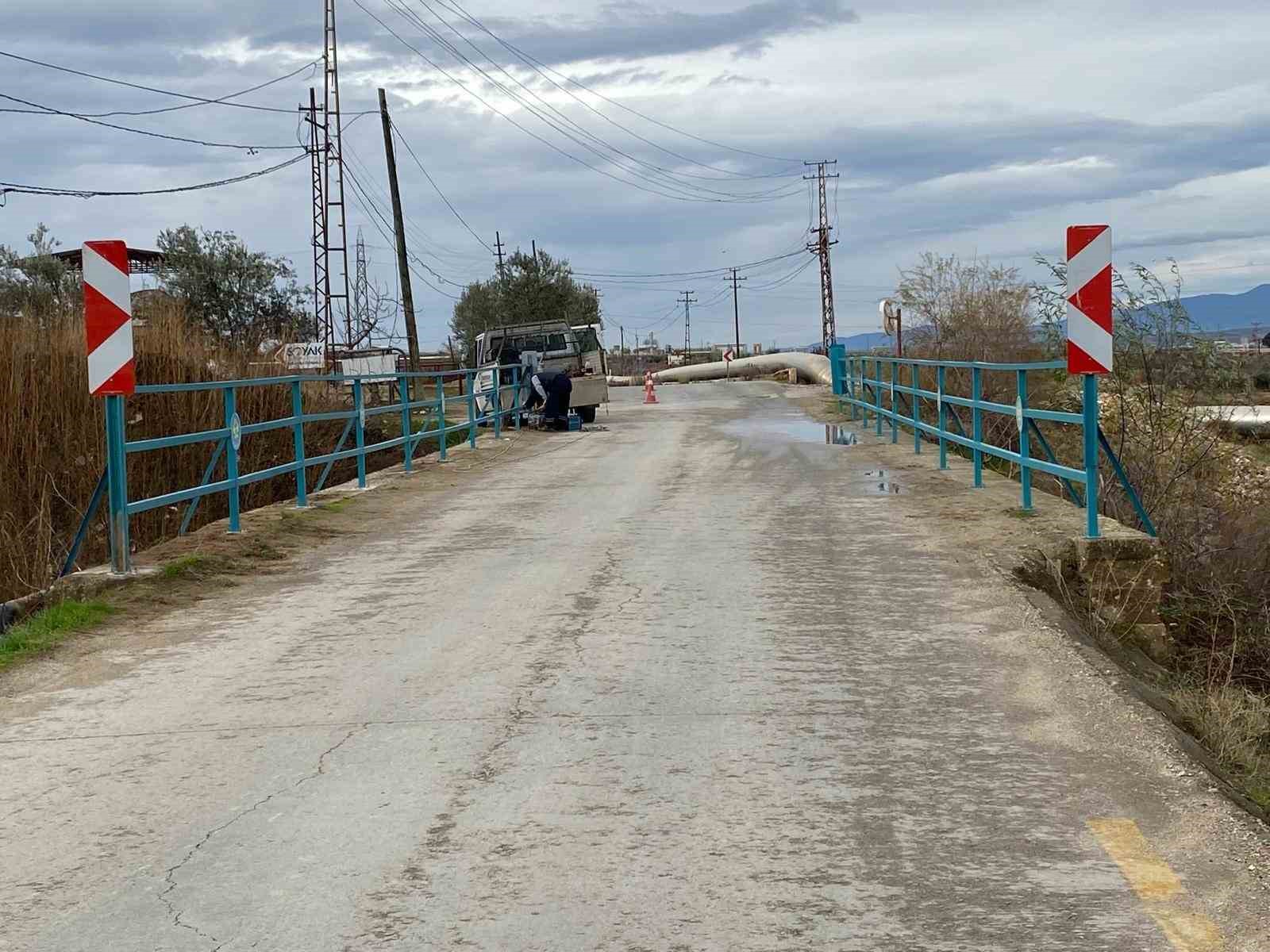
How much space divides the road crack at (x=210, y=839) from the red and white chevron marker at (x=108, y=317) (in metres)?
4.10

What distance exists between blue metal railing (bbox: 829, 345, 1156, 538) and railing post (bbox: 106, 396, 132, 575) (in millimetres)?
5988

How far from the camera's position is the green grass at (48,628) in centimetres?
727

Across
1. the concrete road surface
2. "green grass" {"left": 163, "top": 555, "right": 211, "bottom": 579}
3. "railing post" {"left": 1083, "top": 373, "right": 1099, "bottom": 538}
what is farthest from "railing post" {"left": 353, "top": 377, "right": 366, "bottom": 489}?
"railing post" {"left": 1083, "top": 373, "right": 1099, "bottom": 538}

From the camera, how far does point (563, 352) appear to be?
28703 millimetres

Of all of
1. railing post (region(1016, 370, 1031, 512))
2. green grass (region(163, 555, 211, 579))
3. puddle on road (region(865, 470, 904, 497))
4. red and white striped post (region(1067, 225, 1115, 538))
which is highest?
red and white striped post (region(1067, 225, 1115, 538))

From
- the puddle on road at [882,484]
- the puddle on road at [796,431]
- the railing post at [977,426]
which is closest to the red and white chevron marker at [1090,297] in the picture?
the railing post at [977,426]

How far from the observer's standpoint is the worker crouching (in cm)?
2552

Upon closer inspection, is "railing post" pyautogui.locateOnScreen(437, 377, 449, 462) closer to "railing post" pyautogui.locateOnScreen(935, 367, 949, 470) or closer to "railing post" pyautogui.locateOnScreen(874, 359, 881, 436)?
"railing post" pyautogui.locateOnScreen(874, 359, 881, 436)

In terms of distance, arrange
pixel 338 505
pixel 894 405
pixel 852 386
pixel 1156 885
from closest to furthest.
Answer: pixel 1156 885, pixel 338 505, pixel 894 405, pixel 852 386

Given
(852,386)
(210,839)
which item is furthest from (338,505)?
(852,386)

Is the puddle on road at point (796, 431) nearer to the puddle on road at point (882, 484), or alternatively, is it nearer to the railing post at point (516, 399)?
the railing post at point (516, 399)

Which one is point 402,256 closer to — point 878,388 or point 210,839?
point 878,388

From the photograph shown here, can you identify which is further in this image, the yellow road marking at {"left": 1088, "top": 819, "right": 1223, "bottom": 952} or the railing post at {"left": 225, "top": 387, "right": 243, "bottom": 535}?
the railing post at {"left": 225, "top": 387, "right": 243, "bottom": 535}

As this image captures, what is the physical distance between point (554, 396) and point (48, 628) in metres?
18.0
